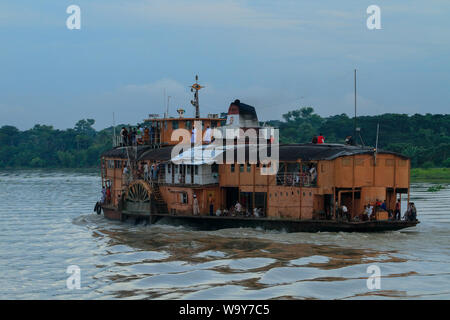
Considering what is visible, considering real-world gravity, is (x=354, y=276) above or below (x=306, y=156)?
below

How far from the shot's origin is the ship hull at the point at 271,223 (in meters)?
26.2

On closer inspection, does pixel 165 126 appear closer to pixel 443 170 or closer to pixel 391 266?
pixel 391 266

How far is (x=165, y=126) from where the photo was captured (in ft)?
126

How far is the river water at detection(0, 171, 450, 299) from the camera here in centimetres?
1773

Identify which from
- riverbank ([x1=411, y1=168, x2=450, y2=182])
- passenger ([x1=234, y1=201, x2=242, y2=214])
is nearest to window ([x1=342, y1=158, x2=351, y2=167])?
passenger ([x1=234, y1=201, x2=242, y2=214])

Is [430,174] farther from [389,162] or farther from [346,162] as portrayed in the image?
[346,162]

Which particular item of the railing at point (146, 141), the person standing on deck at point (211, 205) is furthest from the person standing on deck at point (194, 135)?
the person standing on deck at point (211, 205)

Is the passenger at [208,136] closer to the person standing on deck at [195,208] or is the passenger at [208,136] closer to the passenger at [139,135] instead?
the passenger at [139,135]

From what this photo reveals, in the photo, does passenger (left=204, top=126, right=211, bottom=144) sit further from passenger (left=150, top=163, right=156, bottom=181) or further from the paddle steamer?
passenger (left=150, top=163, right=156, bottom=181)

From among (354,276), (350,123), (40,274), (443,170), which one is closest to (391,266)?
(354,276)

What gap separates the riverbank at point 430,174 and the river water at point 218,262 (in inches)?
1091

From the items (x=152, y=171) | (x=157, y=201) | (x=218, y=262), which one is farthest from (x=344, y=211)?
(x=152, y=171)
